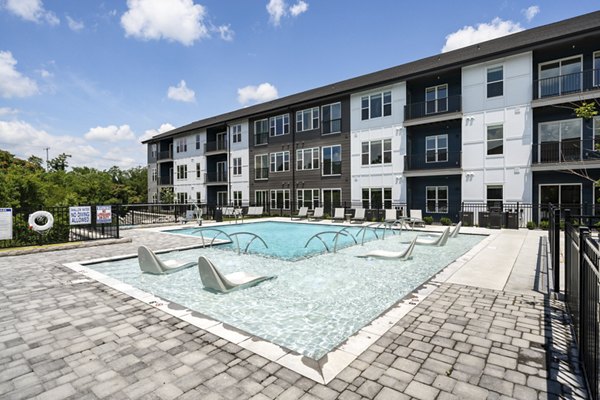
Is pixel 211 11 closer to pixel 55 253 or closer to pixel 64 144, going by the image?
pixel 55 253

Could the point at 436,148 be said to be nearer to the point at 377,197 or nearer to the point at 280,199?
the point at 377,197

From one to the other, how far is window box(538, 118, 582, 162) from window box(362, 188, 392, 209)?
29.0 feet

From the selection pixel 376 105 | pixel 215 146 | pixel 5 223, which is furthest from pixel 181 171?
pixel 5 223

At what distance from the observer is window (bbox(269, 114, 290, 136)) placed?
27.9m

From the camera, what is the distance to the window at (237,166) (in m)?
31.3

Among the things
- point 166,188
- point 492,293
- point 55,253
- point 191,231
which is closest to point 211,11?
point 191,231

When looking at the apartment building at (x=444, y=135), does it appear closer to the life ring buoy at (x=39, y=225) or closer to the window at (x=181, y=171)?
Answer: the window at (x=181, y=171)

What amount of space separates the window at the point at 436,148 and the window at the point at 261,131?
48.3ft

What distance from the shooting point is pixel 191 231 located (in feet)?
55.6

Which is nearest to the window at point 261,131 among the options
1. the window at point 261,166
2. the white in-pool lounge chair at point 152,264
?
the window at point 261,166

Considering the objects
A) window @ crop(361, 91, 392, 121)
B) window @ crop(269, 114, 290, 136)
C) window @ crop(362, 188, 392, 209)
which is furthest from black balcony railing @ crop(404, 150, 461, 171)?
window @ crop(269, 114, 290, 136)

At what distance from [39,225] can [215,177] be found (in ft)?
77.6

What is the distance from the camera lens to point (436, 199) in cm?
2073

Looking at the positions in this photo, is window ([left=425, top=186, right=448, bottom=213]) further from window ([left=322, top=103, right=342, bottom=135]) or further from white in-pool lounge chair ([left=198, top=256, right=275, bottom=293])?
white in-pool lounge chair ([left=198, top=256, right=275, bottom=293])
